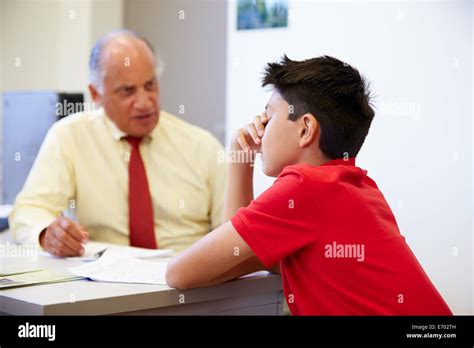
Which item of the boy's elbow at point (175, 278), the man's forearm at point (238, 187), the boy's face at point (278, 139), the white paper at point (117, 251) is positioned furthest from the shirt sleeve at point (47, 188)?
the boy's face at point (278, 139)

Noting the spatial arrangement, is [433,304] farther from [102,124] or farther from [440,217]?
[102,124]

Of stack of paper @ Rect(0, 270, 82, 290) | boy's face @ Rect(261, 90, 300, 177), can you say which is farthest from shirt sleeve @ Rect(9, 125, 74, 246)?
boy's face @ Rect(261, 90, 300, 177)

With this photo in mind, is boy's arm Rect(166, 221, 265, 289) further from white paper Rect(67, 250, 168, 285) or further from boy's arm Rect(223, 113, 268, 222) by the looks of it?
boy's arm Rect(223, 113, 268, 222)

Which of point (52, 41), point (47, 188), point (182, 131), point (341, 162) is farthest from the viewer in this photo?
point (52, 41)

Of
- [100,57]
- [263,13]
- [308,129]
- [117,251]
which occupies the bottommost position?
[117,251]

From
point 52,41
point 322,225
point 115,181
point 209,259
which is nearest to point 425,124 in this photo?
point 322,225

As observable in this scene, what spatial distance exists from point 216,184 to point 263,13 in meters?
0.61

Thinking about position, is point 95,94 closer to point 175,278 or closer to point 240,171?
point 240,171

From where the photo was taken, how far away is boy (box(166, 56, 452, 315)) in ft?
3.88

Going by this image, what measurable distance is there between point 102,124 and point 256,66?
56 centimetres

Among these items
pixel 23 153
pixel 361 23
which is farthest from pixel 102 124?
pixel 361 23

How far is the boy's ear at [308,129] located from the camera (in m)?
1.26

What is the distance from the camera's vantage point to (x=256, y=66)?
236 centimetres

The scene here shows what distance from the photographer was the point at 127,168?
2.14 metres
